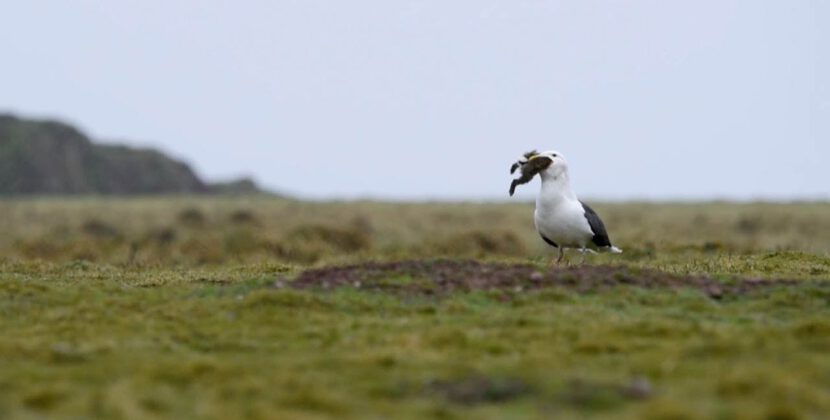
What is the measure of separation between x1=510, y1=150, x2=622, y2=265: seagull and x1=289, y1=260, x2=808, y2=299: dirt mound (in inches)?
63.7

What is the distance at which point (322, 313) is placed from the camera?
1205 cm

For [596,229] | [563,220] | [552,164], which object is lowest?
[596,229]

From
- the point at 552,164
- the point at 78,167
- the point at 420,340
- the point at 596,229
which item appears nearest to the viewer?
the point at 420,340

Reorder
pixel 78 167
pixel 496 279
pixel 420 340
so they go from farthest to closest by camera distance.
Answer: pixel 78 167
pixel 496 279
pixel 420 340

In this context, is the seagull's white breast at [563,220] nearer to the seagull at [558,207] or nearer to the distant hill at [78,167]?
the seagull at [558,207]

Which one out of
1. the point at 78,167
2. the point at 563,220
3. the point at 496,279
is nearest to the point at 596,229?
the point at 563,220

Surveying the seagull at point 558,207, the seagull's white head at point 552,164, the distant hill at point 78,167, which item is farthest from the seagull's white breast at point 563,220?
the distant hill at point 78,167

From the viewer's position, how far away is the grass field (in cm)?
823

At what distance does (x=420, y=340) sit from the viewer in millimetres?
10438

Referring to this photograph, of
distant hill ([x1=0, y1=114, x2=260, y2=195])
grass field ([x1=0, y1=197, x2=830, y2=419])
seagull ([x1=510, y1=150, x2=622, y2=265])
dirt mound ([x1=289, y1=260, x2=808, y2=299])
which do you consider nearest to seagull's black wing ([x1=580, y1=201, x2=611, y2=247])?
seagull ([x1=510, y1=150, x2=622, y2=265])

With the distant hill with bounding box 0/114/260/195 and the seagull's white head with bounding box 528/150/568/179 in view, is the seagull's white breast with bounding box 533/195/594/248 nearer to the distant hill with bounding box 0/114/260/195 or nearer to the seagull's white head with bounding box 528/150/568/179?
the seagull's white head with bounding box 528/150/568/179

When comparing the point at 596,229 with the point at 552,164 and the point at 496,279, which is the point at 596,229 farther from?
the point at 496,279

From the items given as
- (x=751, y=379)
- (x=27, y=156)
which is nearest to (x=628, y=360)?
(x=751, y=379)

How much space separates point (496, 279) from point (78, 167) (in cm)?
10643
